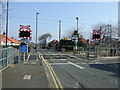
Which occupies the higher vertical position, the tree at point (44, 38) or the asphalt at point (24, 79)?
the tree at point (44, 38)

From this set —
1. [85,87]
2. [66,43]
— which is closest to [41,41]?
[66,43]

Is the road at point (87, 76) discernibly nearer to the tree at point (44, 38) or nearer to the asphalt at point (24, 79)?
the asphalt at point (24, 79)

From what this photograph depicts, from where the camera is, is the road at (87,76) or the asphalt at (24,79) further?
the road at (87,76)

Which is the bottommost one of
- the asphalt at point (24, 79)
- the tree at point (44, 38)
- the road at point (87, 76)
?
the road at point (87, 76)

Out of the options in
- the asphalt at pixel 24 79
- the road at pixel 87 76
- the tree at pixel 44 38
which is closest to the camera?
the asphalt at pixel 24 79

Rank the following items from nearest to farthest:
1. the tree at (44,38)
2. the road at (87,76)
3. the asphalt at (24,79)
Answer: the asphalt at (24,79), the road at (87,76), the tree at (44,38)

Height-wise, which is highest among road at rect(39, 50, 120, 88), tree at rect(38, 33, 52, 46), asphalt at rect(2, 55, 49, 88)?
tree at rect(38, 33, 52, 46)

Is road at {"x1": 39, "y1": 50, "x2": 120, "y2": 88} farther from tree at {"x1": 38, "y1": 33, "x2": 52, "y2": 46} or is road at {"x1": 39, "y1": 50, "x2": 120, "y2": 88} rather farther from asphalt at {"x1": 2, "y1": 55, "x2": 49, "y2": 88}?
tree at {"x1": 38, "y1": 33, "x2": 52, "y2": 46}

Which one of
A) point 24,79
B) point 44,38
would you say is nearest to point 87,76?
point 24,79

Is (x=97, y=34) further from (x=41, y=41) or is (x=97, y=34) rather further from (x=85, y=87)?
(x=41, y=41)

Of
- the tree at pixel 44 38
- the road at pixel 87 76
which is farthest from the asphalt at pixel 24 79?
the tree at pixel 44 38

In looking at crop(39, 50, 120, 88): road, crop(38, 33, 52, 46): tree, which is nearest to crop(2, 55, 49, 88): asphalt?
crop(39, 50, 120, 88): road

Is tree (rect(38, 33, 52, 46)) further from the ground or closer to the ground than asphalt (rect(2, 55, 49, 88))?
further from the ground

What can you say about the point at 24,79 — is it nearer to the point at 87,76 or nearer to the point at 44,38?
the point at 87,76
